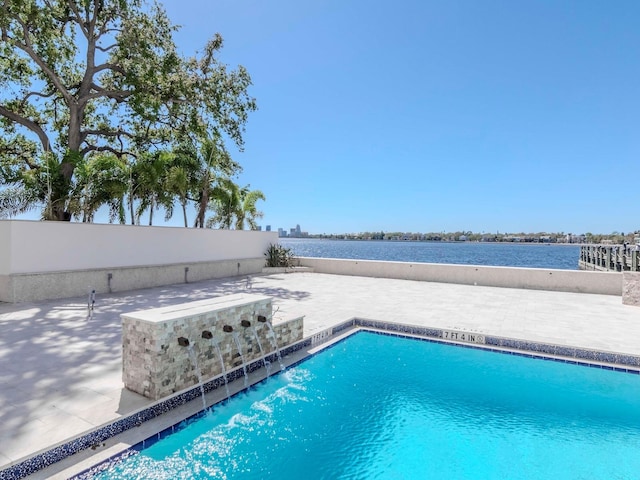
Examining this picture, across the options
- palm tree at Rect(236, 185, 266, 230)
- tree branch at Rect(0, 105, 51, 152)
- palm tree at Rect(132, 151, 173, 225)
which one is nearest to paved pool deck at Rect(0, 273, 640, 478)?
palm tree at Rect(132, 151, 173, 225)

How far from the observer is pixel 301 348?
257 inches

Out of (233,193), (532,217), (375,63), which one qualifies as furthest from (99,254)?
(532,217)

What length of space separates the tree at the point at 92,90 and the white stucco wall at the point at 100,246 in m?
2.47

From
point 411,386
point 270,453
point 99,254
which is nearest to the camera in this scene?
point 270,453

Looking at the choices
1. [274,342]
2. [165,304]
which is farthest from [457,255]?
[274,342]

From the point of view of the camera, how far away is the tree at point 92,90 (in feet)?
42.2

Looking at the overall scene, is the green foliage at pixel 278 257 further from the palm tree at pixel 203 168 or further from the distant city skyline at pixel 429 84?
the palm tree at pixel 203 168

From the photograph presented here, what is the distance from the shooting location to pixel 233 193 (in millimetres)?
17531

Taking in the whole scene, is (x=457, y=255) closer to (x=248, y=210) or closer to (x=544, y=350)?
(x=248, y=210)

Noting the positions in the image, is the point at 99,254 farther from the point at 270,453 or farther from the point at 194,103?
the point at 270,453

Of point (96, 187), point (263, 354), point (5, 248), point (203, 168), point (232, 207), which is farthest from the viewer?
point (232, 207)

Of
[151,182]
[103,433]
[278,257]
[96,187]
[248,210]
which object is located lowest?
[103,433]

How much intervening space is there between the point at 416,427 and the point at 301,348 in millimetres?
2698

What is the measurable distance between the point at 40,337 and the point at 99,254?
17.5 feet
